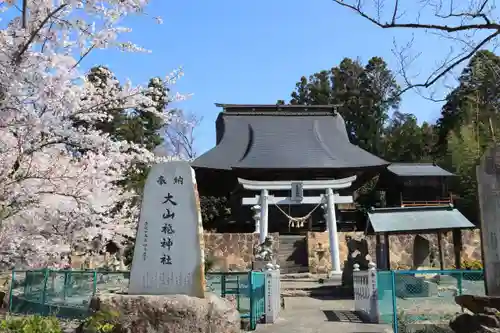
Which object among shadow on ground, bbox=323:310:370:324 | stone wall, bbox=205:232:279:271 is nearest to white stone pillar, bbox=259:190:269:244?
stone wall, bbox=205:232:279:271

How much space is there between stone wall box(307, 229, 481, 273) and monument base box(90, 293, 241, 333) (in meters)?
16.4

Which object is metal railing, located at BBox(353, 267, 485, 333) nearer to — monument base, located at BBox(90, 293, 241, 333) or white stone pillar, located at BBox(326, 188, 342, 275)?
monument base, located at BBox(90, 293, 241, 333)

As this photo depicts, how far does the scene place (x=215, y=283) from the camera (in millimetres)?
9484

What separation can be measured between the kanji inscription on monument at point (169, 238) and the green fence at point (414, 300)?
373cm

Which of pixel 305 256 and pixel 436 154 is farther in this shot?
pixel 436 154

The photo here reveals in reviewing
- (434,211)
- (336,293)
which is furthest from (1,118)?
(434,211)

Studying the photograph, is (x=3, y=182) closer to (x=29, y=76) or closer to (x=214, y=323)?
(x=29, y=76)

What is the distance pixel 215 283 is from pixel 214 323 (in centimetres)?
440

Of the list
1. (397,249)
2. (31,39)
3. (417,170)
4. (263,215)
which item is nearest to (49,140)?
(31,39)

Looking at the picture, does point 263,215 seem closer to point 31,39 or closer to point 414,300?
point 414,300

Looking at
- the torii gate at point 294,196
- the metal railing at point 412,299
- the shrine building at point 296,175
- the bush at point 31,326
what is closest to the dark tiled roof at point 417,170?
the shrine building at point 296,175

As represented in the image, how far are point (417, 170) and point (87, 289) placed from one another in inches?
936

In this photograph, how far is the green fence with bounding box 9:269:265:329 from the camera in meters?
8.90

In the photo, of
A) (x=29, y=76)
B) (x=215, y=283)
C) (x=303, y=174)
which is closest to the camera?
(x=29, y=76)
